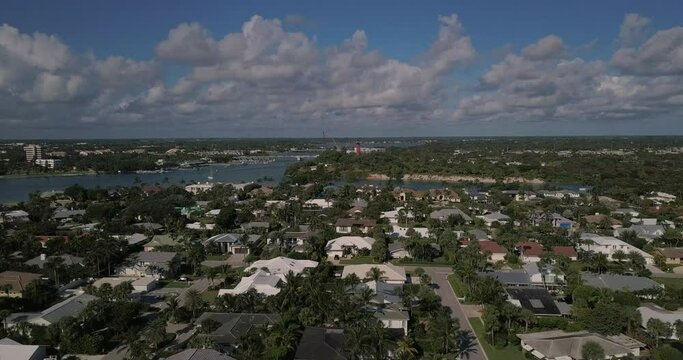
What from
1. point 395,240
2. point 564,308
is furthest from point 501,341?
point 395,240

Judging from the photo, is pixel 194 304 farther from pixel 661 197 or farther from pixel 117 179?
pixel 117 179

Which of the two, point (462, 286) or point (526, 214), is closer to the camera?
point (462, 286)

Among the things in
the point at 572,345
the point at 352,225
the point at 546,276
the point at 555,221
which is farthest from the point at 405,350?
the point at 555,221

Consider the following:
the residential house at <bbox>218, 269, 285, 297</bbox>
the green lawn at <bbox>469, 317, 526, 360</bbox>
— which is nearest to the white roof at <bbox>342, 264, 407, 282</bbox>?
the residential house at <bbox>218, 269, 285, 297</bbox>

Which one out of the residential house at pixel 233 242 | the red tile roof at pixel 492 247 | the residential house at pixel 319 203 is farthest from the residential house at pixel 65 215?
the red tile roof at pixel 492 247

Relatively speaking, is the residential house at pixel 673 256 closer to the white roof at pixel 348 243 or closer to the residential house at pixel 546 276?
the residential house at pixel 546 276

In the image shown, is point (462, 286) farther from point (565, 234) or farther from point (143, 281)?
point (143, 281)
